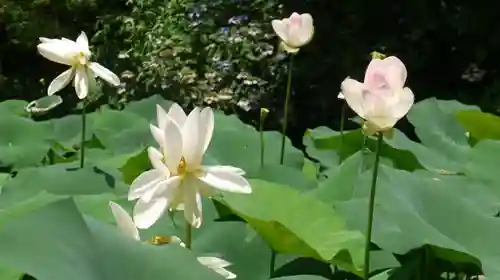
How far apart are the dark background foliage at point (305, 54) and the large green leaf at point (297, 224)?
2.77 metres

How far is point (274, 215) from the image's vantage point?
989 mm

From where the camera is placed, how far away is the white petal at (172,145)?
0.76 metres

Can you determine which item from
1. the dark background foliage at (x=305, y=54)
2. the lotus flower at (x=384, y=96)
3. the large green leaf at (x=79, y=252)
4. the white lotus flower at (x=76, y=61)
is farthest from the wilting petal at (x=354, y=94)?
the dark background foliage at (x=305, y=54)

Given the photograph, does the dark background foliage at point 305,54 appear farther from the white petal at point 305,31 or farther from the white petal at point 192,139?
the white petal at point 192,139

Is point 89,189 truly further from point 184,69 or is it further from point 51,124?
point 184,69

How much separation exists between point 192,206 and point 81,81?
1.91 ft

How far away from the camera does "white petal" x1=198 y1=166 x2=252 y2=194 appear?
780mm

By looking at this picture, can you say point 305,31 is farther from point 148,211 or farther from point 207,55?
point 207,55

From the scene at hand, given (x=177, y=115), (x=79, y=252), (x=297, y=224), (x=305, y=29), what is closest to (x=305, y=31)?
(x=305, y=29)

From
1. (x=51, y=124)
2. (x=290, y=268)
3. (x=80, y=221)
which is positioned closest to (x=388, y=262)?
(x=290, y=268)

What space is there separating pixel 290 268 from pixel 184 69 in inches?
120

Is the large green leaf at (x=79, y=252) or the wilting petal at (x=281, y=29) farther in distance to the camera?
the wilting petal at (x=281, y=29)

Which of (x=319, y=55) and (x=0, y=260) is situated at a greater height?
(x=0, y=260)

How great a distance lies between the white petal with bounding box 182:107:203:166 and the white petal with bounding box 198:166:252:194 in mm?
17
